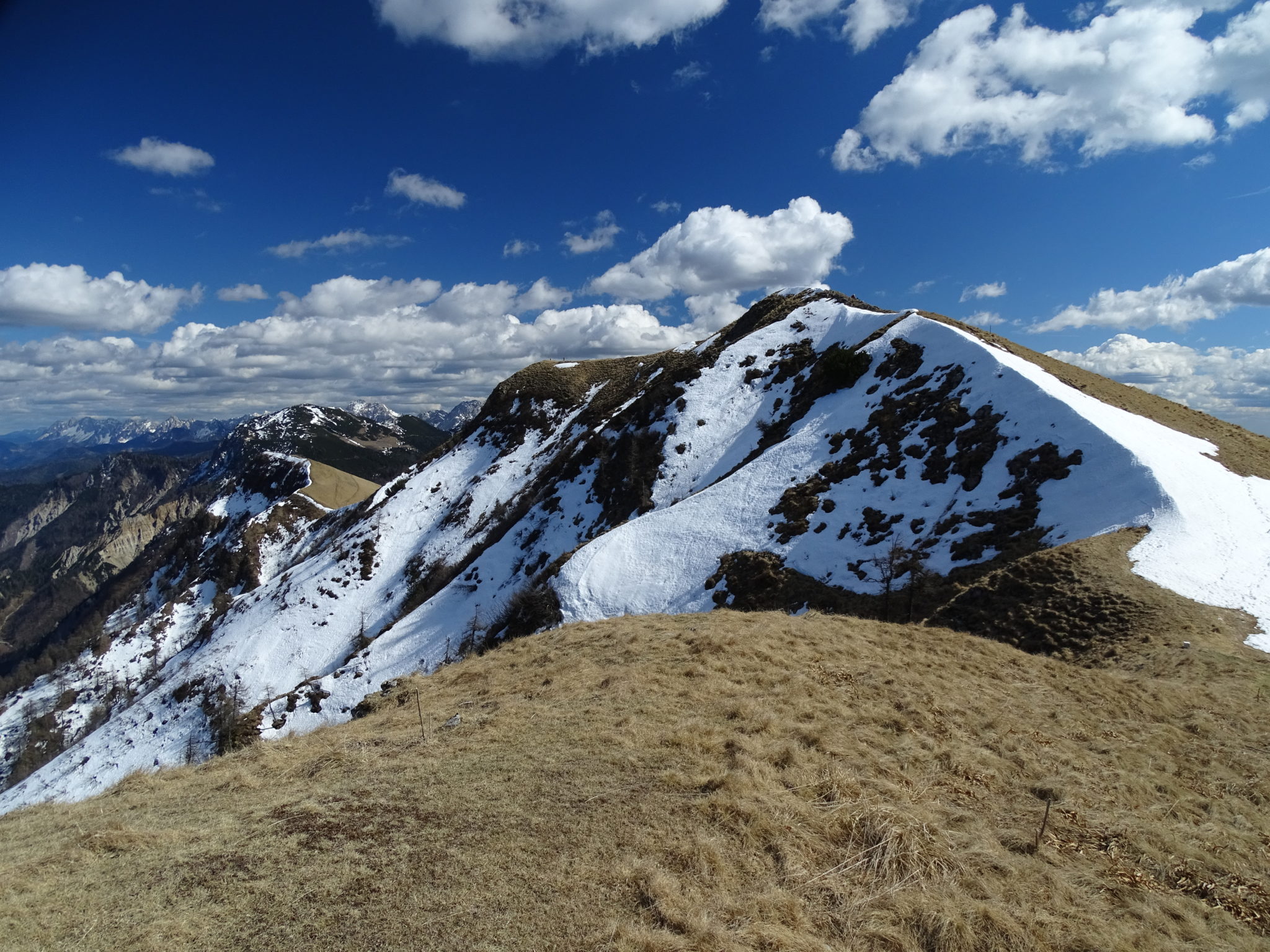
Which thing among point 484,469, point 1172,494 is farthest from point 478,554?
point 1172,494

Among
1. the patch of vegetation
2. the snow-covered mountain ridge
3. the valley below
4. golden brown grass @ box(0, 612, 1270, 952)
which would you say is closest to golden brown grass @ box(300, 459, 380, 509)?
the snow-covered mountain ridge

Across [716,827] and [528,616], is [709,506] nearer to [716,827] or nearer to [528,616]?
[528,616]

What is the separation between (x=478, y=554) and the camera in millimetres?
57875

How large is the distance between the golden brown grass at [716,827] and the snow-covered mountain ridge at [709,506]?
10223mm

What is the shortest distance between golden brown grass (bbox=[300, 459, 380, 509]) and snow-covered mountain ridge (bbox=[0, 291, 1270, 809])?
5904 cm

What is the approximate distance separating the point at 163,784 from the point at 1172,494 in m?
34.4

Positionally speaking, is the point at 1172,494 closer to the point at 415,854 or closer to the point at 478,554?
the point at 415,854

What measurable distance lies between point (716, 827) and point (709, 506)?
1145 inches

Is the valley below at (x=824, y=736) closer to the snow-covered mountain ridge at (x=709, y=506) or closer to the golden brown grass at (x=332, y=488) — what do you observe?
the snow-covered mountain ridge at (x=709, y=506)

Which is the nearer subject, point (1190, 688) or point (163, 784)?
point (163, 784)

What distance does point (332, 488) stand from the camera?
155000 millimetres

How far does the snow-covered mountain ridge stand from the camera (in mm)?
24438

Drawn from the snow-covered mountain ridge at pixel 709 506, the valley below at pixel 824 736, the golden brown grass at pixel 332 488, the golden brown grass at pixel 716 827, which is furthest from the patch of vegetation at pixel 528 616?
the golden brown grass at pixel 332 488

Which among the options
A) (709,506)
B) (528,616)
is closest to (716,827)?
(528,616)
